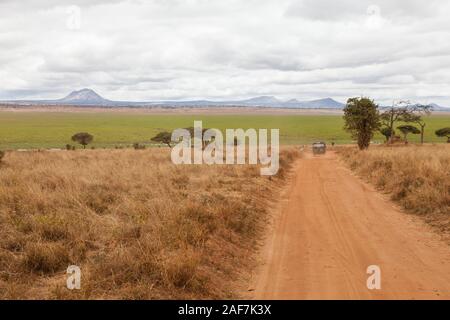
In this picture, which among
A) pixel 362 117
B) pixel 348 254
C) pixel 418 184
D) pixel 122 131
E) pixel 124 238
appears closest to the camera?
pixel 124 238

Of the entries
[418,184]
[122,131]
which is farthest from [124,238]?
[122,131]

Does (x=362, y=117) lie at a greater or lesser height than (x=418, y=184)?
greater

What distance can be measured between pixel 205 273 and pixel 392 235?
500 centimetres

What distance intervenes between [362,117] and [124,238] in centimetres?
3445

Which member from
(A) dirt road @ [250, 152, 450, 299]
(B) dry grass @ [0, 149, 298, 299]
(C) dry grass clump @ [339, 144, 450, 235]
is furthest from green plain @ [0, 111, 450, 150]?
(A) dirt road @ [250, 152, 450, 299]

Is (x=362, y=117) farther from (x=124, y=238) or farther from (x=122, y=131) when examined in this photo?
(x=122, y=131)

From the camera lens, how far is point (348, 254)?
840 centimetres

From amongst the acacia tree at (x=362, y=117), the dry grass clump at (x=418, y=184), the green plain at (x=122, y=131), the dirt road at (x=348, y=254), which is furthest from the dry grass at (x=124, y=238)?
the green plain at (x=122, y=131)

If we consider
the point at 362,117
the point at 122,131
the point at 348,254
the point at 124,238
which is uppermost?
the point at 362,117

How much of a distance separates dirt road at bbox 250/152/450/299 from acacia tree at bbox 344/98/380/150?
1057 inches
